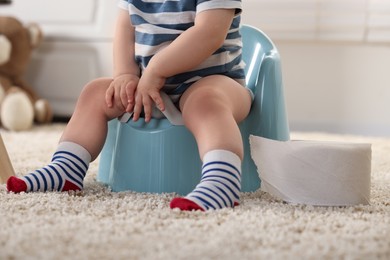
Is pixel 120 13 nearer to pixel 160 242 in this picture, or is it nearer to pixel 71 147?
pixel 71 147

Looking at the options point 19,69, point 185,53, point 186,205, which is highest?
point 185,53

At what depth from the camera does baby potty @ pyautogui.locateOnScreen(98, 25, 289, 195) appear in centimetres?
96

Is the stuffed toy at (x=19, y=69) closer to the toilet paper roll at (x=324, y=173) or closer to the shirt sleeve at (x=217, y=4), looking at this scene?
the shirt sleeve at (x=217, y=4)

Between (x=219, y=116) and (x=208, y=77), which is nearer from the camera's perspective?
(x=219, y=116)

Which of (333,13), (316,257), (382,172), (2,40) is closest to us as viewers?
(316,257)

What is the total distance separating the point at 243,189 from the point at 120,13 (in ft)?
1.21

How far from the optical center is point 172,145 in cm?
96

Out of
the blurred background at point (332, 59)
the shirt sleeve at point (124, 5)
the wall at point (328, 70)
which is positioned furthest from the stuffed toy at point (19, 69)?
the shirt sleeve at point (124, 5)

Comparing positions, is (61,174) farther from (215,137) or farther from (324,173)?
(324,173)

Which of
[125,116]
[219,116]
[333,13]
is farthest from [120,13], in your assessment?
[333,13]

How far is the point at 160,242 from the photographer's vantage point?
2.03 feet

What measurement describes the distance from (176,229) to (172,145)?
0.98 feet

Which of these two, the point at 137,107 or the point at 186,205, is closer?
the point at 186,205

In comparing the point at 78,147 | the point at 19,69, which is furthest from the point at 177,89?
the point at 19,69
